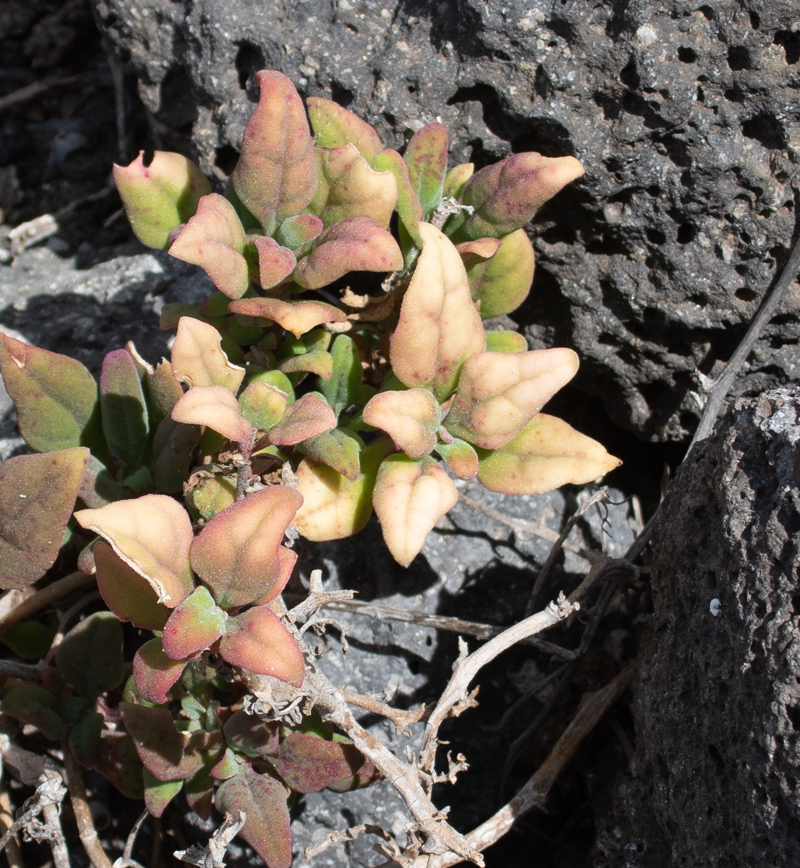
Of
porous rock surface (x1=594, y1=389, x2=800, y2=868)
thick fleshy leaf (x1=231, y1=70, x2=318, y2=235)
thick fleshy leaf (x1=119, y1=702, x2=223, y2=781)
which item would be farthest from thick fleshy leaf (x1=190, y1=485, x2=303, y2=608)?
porous rock surface (x1=594, y1=389, x2=800, y2=868)

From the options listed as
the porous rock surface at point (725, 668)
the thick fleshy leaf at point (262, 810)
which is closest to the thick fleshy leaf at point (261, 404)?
the thick fleshy leaf at point (262, 810)

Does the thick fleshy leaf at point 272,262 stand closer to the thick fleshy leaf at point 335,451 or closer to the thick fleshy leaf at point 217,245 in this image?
the thick fleshy leaf at point 217,245

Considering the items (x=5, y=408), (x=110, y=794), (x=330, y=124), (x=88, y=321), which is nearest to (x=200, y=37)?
(x=330, y=124)

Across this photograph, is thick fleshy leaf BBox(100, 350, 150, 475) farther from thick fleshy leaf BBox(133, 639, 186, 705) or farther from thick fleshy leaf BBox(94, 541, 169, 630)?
thick fleshy leaf BBox(133, 639, 186, 705)

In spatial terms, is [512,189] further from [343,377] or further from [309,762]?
[309,762]

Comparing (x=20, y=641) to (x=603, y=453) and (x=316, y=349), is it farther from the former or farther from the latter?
(x=603, y=453)

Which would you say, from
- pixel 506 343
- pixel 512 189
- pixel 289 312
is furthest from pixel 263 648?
pixel 512 189
